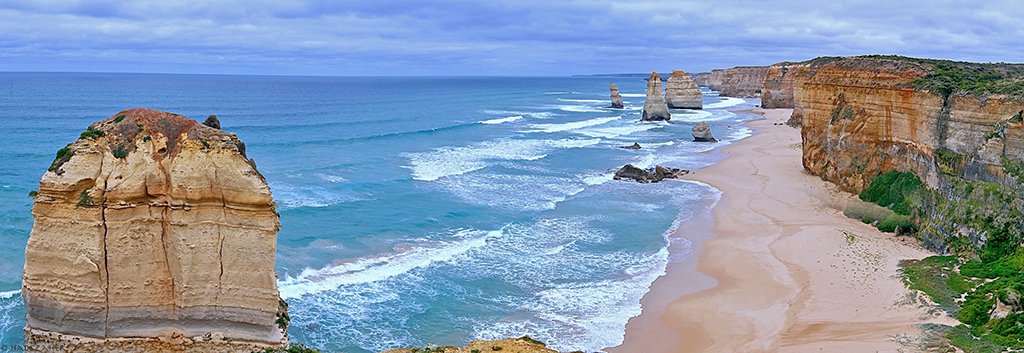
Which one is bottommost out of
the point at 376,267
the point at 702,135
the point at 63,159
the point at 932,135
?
the point at 376,267

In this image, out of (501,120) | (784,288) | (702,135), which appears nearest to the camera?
(784,288)

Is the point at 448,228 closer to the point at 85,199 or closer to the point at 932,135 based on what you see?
the point at 932,135

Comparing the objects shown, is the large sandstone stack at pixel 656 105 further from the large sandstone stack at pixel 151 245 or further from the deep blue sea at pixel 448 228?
the large sandstone stack at pixel 151 245

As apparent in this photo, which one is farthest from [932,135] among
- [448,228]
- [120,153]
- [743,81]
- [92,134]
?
[743,81]

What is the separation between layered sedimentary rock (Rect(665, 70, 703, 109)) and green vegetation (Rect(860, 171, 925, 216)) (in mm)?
68042

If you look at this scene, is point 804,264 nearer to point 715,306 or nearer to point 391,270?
Result: point 715,306

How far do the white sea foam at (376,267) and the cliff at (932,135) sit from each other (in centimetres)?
1600

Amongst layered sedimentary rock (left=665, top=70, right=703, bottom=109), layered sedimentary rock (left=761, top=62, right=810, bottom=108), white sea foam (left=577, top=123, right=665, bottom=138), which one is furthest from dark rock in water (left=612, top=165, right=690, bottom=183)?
layered sedimentary rock (left=761, top=62, right=810, bottom=108)

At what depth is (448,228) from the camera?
31359mm

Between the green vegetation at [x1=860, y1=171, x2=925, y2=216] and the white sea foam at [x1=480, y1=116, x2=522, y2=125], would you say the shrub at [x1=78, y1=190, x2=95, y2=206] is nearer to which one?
the green vegetation at [x1=860, y1=171, x2=925, y2=216]

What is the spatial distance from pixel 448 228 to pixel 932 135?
18.6m

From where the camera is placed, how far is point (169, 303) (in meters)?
13.6

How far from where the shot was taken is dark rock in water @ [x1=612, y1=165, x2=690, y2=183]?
43.2m

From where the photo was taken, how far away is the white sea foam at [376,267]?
23.0 m
